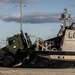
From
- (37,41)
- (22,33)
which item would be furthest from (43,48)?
(22,33)

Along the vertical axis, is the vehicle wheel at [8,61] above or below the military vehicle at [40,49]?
below

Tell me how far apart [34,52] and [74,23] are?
13.8ft

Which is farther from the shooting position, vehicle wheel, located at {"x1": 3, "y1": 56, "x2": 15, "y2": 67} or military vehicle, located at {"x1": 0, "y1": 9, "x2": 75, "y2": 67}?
vehicle wheel, located at {"x1": 3, "y1": 56, "x2": 15, "y2": 67}

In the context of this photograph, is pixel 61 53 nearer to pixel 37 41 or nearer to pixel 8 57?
pixel 37 41

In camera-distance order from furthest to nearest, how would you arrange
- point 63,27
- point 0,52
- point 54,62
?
1. point 0,52
2. point 63,27
3. point 54,62

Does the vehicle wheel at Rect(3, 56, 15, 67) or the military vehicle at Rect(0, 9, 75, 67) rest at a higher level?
the military vehicle at Rect(0, 9, 75, 67)

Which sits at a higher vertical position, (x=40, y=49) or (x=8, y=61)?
(x=40, y=49)

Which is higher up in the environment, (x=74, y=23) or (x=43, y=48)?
(x=74, y=23)

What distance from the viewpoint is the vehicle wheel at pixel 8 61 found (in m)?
29.9

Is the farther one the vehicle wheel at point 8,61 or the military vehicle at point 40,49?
the vehicle wheel at point 8,61

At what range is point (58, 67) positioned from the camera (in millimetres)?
27547

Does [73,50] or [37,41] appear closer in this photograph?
[73,50]

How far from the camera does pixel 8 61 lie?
30000 mm

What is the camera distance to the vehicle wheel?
29.9 m
